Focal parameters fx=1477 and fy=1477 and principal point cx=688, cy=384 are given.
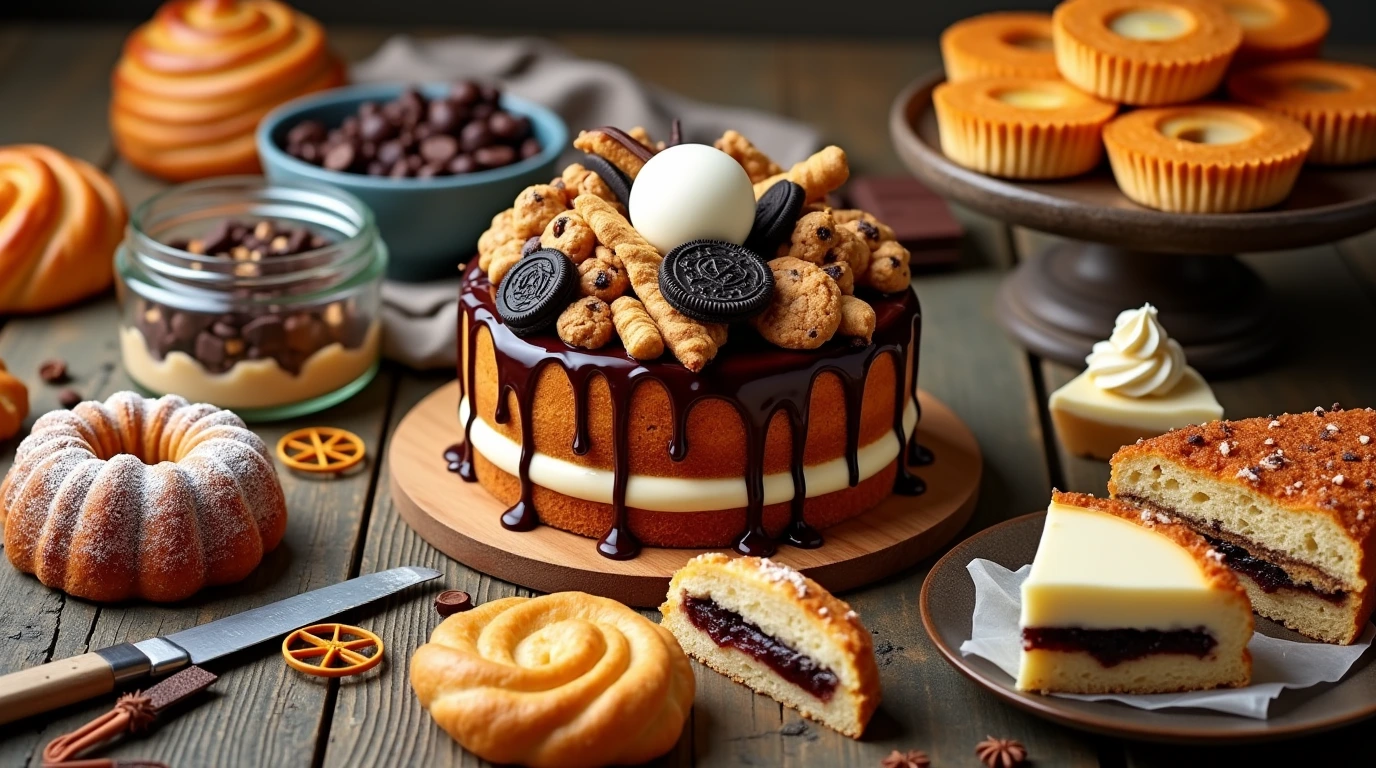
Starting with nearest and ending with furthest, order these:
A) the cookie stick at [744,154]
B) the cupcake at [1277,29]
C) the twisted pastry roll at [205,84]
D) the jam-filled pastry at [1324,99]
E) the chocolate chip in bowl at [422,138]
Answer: the cookie stick at [744,154] → the jam-filled pastry at [1324,99] → the cupcake at [1277,29] → the chocolate chip in bowl at [422,138] → the twisted pastry roll at [205,84]

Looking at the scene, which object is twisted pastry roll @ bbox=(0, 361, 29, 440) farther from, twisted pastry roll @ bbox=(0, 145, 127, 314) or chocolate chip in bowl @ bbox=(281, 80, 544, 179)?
chocolate chip in bowl @ bbox=(281, 80, 544, 179)

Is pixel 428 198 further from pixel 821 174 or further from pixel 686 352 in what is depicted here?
pixel 686 352

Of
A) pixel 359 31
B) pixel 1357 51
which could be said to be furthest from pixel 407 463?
pixel 1357 51

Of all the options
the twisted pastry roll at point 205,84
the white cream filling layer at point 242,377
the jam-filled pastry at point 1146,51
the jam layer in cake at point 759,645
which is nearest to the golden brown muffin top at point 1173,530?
the jam layer in cake at point 759,645

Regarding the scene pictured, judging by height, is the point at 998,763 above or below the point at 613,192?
below

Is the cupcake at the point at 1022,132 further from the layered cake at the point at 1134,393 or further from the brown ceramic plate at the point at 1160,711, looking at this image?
the brown ceramic plate at the point at 1160,711

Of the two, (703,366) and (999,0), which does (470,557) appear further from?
(999,0)

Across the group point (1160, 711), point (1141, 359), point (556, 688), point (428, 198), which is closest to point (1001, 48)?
point (1141, 359)

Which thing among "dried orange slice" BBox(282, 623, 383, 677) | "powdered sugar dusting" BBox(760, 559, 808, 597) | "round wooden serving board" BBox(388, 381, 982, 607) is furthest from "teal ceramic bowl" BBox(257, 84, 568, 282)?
"powdered sugar dusting" BBox(760, 559, 808, 597)
